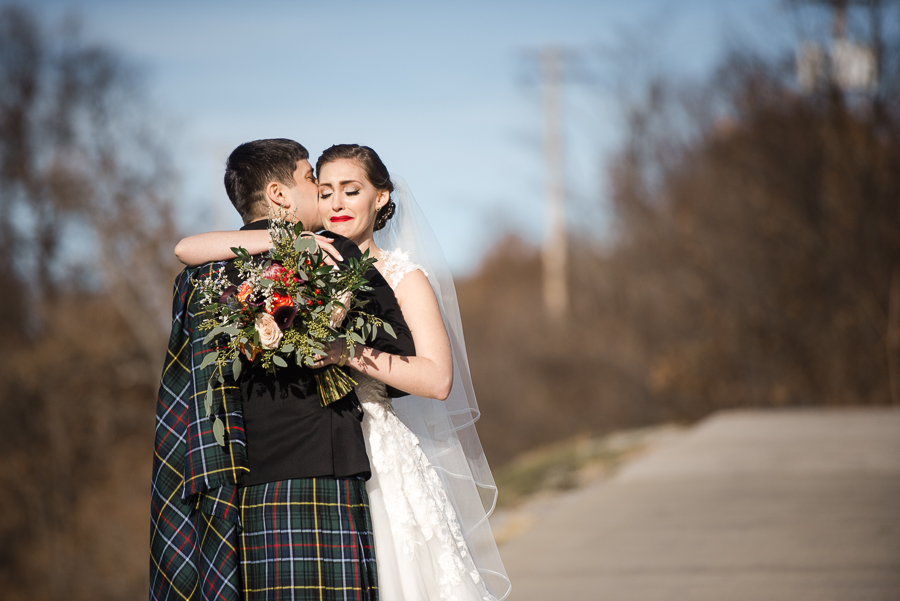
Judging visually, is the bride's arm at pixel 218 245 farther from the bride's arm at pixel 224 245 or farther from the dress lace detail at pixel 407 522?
the dress lace detail at pixel 407 522

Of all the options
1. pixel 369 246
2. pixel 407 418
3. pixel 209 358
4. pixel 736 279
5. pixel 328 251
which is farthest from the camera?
pixel 736 279

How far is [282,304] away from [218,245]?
391mm

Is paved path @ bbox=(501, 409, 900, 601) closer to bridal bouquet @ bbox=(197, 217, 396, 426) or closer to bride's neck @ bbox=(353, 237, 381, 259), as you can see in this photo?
bride's neck @ bbox=(353, 237, 381, 259)

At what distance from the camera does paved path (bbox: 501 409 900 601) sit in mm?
5312

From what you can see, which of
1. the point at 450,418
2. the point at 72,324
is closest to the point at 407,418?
the point at 450,418

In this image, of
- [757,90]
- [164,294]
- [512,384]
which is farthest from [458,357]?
[164,294]

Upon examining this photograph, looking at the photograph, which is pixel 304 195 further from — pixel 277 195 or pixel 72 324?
pixel 72 324

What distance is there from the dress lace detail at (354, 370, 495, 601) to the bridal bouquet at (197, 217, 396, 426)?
41 centimetres

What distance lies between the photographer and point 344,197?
2.71 m

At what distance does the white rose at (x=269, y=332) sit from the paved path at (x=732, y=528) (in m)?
3.79

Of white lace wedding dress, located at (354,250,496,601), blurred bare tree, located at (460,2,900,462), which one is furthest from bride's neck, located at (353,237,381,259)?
blurred bare tree, located at (460,2,900,462)

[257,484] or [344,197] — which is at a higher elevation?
[344,197]

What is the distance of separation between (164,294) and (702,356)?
40.8 ft

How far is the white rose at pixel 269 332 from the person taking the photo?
212 centimetres
